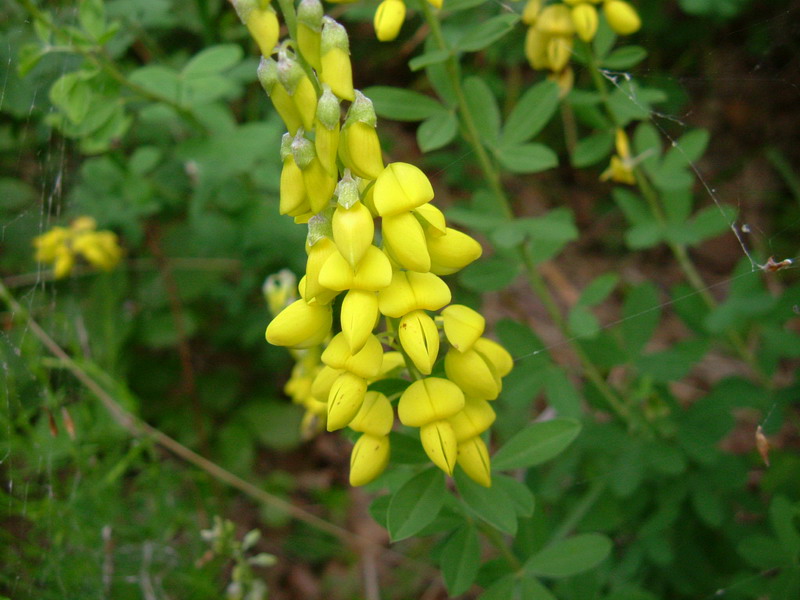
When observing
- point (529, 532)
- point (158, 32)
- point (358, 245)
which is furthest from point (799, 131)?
point (358, 245)

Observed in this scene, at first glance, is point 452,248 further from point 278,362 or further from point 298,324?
point 278,362

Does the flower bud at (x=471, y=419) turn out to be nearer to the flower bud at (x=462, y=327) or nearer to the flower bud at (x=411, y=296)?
the flower bud at (x=462, y=327)

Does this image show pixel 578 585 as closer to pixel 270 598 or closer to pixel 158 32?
pixel 270 598

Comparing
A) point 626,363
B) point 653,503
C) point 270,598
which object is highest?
point 626,363

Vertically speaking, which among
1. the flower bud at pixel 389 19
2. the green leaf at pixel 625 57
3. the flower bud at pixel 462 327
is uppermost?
the flower bud at pixel 389 19

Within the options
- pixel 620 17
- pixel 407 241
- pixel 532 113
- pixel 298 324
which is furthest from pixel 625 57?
pixel 298 324

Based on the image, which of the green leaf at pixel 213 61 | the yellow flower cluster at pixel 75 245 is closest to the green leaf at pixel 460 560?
the green leaf at pixel 213 61
